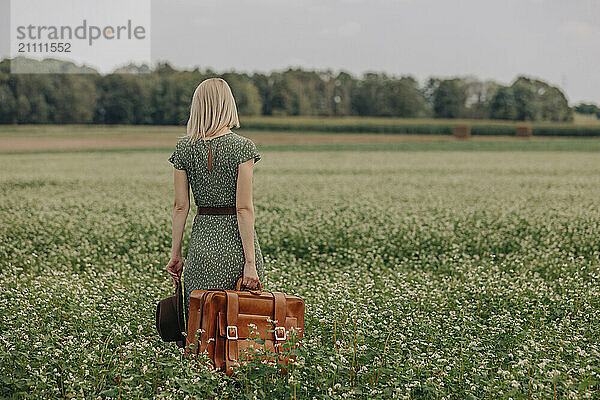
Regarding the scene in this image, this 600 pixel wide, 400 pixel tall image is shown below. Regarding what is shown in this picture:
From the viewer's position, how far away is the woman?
567cm

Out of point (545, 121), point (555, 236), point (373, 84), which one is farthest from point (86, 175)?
point (545, 121)

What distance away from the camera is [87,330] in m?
6.54

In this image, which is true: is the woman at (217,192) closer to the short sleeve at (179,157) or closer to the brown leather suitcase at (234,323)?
the short sleeve at (179,157)

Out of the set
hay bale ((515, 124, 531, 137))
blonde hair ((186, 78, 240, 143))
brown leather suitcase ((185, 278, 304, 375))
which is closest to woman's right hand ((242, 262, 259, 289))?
brown leather suitcase ((185, 278, 304, 375))

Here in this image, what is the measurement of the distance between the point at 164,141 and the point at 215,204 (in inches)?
2373

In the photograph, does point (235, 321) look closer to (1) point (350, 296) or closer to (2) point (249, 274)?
(2) point (249, 274)

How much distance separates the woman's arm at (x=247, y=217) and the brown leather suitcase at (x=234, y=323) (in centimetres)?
22

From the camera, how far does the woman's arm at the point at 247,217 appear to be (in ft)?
18.6

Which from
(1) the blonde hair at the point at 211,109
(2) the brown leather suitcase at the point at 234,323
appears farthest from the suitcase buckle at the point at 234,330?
(1) the blonde hair at the point at 211,109

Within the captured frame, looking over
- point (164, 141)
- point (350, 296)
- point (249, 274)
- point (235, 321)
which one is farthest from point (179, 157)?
point (164, 141)

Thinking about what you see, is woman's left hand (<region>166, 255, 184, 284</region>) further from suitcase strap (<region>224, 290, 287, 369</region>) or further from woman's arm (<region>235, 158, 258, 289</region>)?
suitcase strap (<region>224, 290, 287, 369</region>)

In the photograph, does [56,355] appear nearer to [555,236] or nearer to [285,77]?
[555,236]

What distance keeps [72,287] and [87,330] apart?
71.5 inches

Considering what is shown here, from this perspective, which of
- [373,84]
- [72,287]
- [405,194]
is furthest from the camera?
[373,84]
